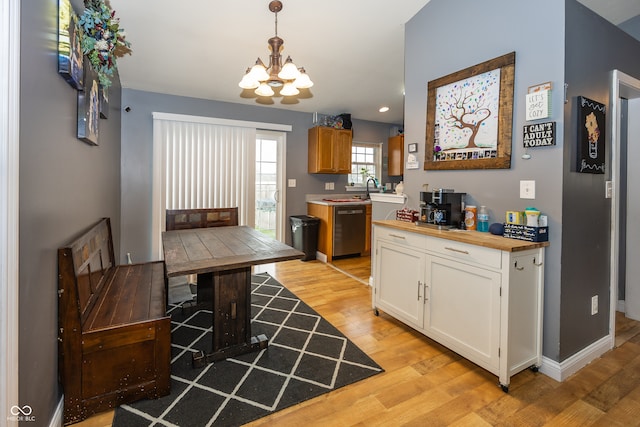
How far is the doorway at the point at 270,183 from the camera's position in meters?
4.91

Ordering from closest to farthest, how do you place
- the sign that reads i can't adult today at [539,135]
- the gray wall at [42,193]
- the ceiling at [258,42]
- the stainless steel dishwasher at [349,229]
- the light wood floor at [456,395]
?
1. the gray wall at [42,193]
2. the light wood floor at [456,395]
3. the sign that reads i can't adult today at [539,135]
4. the ceiling at [258,42]
5. the stainless steel dishwasher at [349,229]

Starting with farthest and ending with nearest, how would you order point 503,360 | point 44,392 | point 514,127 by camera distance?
point 514,127, point 503,360, point 44,392

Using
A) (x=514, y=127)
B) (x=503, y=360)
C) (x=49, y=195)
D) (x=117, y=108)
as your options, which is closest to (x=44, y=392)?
(x=49, y=195)

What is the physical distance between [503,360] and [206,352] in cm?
183

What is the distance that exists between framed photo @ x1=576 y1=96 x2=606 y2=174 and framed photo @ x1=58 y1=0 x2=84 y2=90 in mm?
2801

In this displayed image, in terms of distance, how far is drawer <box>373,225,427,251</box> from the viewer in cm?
226

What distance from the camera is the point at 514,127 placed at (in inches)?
81.4

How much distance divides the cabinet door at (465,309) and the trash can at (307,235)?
272 centimetres

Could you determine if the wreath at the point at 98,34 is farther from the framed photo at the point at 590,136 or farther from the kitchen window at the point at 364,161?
the kitchen window at the point at 364,161

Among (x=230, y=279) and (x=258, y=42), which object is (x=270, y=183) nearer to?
(x=258, y=42)

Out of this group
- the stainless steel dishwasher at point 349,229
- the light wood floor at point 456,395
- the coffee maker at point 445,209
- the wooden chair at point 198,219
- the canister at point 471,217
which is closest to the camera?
the light wood floor at point 456,395

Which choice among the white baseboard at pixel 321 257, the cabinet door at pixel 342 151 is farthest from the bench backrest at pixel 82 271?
the cabinet door at pixel 342 151

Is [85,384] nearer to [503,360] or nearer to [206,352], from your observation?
[206,352]

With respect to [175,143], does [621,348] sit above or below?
below
